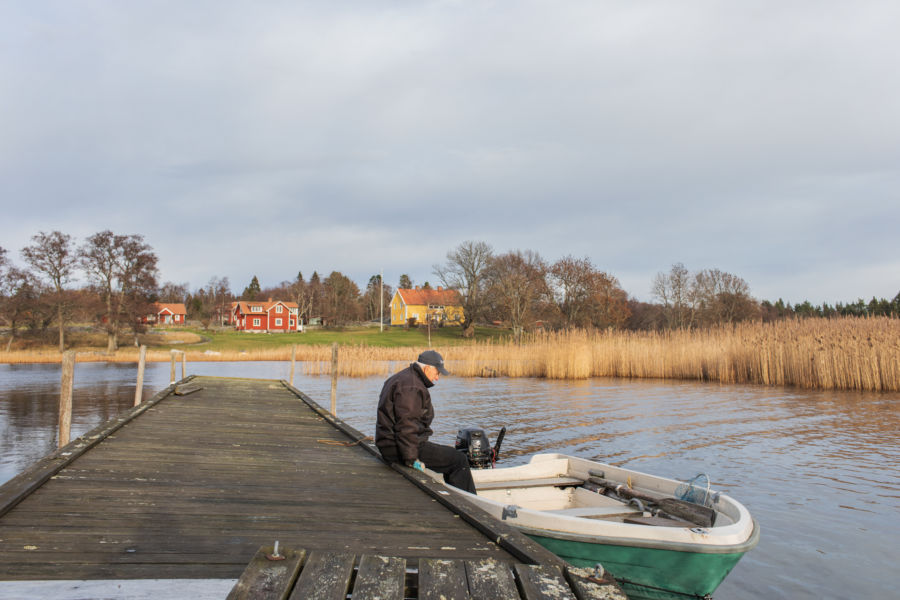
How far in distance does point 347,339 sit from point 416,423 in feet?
199

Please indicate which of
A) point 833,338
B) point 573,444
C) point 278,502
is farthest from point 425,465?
point 833,338

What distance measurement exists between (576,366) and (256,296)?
105 m

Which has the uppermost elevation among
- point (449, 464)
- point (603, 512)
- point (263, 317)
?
point (263, 317)

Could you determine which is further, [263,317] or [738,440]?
[263,317]

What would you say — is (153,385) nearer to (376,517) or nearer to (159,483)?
(159,483)

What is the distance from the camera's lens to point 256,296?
122m

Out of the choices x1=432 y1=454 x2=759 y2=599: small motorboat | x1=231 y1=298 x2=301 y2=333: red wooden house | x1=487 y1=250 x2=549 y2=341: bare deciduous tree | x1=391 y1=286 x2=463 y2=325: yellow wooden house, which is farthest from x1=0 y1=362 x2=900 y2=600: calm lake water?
x1=231 y1=298 x2=301 y2=333: red wooden house

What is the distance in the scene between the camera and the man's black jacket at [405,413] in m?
Result: 6.60

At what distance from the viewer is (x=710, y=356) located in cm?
2475

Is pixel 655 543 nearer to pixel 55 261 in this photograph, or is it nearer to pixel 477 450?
pixel 477 450

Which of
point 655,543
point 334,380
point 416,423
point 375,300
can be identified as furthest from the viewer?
point 375,300

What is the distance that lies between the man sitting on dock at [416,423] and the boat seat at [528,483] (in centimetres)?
46

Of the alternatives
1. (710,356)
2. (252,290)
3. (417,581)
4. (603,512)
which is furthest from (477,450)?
(252,290)

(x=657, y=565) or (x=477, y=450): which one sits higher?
(x=477, y=450)
